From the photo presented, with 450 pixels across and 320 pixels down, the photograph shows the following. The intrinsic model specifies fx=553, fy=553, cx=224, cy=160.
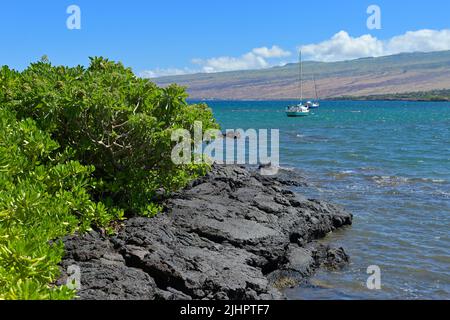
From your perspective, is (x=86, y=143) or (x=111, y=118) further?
(x=111, y=118)

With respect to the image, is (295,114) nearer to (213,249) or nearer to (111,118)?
(111,118)

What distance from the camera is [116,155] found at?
14.1m

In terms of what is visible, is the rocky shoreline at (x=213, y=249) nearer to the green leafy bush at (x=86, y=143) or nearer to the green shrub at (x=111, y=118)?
the green leafy bush at (x=86, y=143)

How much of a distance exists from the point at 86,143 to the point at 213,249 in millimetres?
4018

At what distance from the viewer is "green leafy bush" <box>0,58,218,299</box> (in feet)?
34.3

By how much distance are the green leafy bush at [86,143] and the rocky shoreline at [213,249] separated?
2.22ft

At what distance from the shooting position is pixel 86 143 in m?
13.4

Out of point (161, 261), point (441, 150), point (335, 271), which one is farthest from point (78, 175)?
point (441, 150)

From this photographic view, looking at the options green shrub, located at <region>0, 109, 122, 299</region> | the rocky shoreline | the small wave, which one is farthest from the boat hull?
green shrub, located at <region>0, 109, 122, 299</region>

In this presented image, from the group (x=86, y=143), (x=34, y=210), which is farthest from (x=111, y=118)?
(x=34, y=210)

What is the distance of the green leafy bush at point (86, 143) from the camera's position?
10461mm

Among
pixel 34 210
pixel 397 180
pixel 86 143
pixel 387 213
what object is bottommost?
pixel 387 213

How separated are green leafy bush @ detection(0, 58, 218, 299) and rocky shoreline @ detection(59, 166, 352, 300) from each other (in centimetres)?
68
